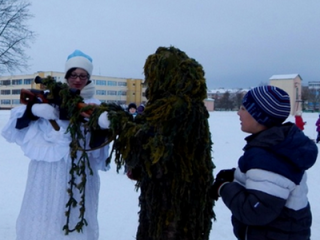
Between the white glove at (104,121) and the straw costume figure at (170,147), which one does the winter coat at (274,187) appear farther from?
the white glove at (104,121)

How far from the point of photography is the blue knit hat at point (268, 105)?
1797 millimetres

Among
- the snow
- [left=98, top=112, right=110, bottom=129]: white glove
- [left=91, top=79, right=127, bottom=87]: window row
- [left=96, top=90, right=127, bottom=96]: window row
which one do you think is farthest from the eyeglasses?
[left=96, top=90, right=127, bottom=96]: window row

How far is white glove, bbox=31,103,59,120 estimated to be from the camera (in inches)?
87.8

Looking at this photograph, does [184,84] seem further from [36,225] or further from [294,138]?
[36,225]

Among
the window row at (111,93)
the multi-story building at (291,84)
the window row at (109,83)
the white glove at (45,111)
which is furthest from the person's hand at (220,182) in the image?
the window row at (111,93)

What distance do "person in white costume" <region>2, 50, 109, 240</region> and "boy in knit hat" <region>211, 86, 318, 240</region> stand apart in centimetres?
94

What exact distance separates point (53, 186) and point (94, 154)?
1.03 feet

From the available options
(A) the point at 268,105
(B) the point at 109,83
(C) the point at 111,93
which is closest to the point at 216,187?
(A) the point at 268,105

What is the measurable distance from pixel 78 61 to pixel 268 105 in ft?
4.42

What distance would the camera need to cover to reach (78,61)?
2521mm

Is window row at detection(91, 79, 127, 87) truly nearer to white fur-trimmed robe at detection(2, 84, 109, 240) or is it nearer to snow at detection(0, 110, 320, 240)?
snow at detection(0, 110, 320, 240)

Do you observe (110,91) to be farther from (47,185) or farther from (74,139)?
(74,139)

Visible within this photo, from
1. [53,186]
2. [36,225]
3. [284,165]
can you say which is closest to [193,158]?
[284,165]

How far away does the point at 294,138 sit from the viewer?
1.73m
